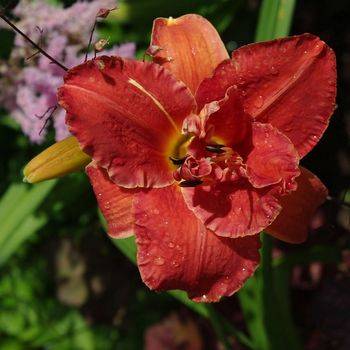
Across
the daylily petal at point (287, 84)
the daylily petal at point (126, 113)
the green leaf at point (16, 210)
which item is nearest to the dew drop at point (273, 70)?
the daylily petal at point (287, 84)

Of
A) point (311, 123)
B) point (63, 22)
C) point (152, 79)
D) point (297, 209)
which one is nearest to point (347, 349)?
point (297, 209)

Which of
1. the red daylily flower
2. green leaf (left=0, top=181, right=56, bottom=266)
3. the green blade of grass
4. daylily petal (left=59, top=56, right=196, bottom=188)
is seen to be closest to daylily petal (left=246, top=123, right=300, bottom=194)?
the red daylily flower

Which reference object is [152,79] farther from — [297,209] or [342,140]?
[342,140]

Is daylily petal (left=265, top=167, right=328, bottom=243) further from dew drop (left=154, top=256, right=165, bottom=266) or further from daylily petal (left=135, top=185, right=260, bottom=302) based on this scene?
dew drop (left=154, top=256, right=165, bottom=266)

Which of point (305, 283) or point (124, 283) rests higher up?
point (305, 283)

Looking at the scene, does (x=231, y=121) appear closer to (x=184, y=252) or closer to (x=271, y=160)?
(x=271, y=160)

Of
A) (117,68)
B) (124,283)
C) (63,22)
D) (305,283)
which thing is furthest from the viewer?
(124,283)

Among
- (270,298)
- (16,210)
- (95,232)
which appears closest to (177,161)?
(270,298)
